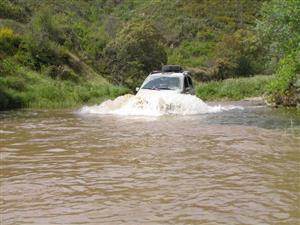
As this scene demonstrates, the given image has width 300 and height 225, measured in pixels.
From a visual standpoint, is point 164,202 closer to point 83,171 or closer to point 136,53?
point 83,171

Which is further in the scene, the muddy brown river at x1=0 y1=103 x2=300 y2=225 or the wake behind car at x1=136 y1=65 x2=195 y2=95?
the wake behind car at x1=136 y1=65 x2=195 y2=95

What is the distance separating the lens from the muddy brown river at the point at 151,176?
15.9 ft

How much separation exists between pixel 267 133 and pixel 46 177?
567 centimetres

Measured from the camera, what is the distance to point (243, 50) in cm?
6181

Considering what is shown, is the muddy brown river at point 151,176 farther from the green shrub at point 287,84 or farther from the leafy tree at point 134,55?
the leafy tree at point 134,55

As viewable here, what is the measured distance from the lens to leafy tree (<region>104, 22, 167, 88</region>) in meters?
46.0

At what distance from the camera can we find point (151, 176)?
6480 millimetres

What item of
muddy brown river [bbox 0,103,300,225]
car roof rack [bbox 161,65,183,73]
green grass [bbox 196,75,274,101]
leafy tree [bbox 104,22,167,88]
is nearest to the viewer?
muddy brown river [bbox 0,103,300,225]

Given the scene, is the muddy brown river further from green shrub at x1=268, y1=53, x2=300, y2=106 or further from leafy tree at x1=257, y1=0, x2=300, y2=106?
green shrub at x1=268, y1=53, x2=300, y2=106

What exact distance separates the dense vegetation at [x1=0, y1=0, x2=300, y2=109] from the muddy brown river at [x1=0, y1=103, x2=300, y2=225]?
27.5 ft

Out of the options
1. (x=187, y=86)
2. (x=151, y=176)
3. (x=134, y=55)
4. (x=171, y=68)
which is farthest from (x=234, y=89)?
(x=151, y=176)

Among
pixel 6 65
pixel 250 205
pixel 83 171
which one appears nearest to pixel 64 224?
pixel 250 205

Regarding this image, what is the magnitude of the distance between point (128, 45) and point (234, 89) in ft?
53.7

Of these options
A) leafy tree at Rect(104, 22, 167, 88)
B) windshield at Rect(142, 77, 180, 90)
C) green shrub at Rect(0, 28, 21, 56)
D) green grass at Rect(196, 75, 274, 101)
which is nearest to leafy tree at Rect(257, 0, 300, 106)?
windshield at Rect(142, 77, 180, 90)
